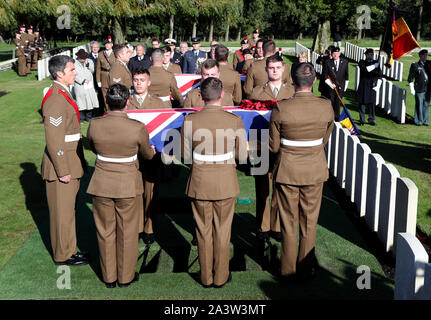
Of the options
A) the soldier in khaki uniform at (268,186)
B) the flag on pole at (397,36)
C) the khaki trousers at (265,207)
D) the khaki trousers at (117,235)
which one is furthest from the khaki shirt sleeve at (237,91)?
the khaki trousers at (117,235)

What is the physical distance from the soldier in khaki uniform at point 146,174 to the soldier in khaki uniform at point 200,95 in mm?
516

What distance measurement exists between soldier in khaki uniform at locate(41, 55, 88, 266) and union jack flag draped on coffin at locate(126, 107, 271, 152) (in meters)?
0.75

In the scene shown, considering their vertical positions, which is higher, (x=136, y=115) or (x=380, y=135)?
(x=136, y=115)

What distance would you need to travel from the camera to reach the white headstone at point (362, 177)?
21.4 ft

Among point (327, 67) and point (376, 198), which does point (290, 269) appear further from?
point (327, 67)

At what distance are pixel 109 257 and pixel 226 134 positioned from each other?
5.14ft

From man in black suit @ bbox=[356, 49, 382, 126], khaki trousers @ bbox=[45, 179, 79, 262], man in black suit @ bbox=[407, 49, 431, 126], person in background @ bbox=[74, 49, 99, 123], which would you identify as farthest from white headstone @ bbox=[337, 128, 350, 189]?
person in background @ bbox=[74, 49, 99, 123]

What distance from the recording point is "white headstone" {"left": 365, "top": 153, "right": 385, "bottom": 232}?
233 inches

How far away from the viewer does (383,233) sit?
18.5 feet

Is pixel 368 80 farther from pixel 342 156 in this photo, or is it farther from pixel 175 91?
pixel 175 91

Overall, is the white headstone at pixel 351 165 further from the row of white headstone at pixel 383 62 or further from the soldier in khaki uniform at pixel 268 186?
the row of white headstone at pixel 383 62

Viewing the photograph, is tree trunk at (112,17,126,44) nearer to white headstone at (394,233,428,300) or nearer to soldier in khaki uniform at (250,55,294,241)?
soldier in khaki uniform at (250,55,294,241)
